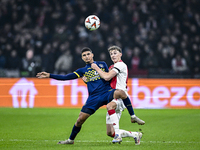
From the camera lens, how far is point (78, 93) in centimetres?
1349

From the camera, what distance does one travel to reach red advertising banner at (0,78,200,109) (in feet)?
43.4

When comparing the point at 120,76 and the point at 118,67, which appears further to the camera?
the point at 120,76

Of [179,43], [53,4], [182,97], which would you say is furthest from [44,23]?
[182,97]

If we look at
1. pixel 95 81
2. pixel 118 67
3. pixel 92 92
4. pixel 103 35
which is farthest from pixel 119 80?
pixel 103 35

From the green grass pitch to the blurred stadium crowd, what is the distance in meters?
2.60

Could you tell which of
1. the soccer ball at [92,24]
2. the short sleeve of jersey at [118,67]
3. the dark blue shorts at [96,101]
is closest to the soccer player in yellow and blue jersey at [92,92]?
the dark blue shorts at [96,101]

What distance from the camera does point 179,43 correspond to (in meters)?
16.2

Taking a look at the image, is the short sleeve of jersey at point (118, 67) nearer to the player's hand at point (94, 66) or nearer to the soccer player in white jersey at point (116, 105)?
the soccer player in white jersey at point (116, 105)

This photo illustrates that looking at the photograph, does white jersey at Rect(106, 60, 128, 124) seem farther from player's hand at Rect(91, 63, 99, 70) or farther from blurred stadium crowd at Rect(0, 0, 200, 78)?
blurred stadium crowd at Rect(0, 0, 200, 78)

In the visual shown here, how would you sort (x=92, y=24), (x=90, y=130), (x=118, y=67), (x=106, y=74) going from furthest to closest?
(x=90, y=130)
(x=92, y=24)
(x=118, y=67)
(x=106, y=74)

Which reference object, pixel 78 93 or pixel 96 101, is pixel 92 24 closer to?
pixel 96 101

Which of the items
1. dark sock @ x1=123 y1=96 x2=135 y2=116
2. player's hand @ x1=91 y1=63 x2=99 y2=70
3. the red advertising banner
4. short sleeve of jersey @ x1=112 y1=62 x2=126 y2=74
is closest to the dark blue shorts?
A: dark sock @ x1=123 y1=96 x2=135 y2=116

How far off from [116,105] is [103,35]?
10707 mm

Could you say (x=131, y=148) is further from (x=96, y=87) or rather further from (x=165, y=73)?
(x=165, y=73)
